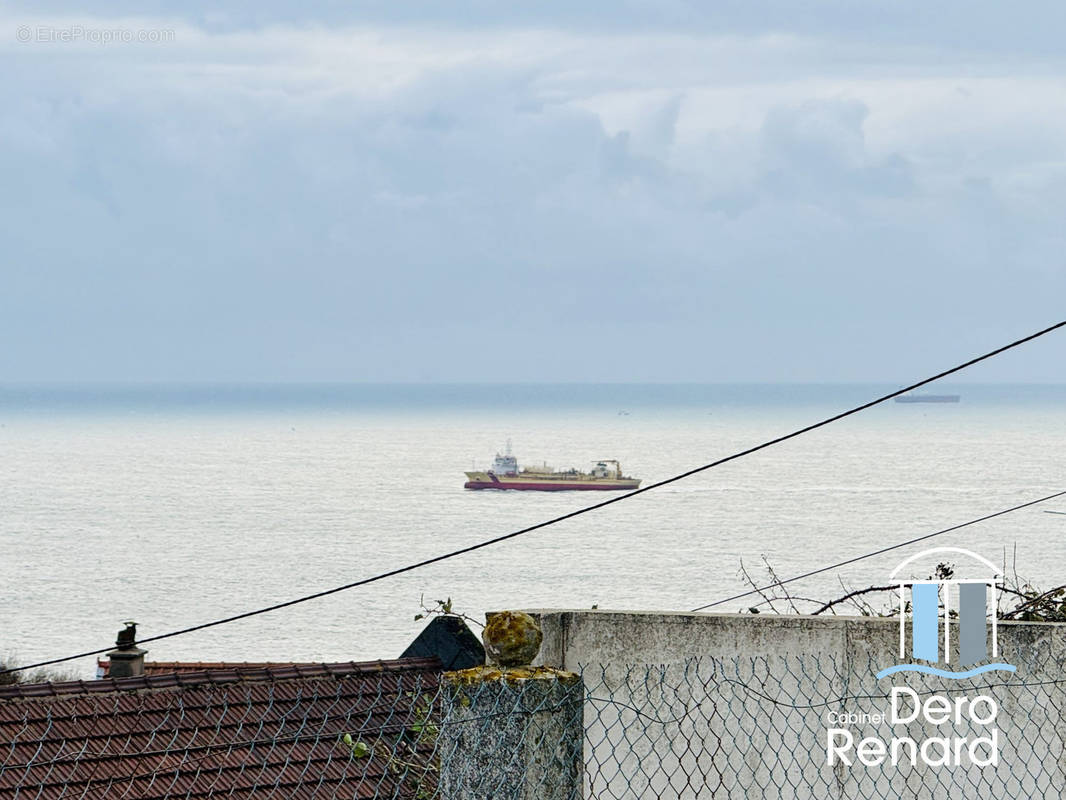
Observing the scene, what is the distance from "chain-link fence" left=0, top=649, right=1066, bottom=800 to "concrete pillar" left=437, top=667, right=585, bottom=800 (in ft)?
4.98

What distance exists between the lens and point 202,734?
639 cm

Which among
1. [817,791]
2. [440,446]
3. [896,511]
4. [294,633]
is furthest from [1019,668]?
[440,446]

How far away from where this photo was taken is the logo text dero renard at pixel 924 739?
5.59m

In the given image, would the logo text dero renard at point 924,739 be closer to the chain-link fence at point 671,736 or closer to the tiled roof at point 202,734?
the chain-link fence at point 671,736

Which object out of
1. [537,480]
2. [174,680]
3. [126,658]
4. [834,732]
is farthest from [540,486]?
[834,732]

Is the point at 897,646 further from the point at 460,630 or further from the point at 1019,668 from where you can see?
the point at 460,630

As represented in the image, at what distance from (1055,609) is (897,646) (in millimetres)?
1444

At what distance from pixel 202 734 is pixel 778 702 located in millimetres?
2586

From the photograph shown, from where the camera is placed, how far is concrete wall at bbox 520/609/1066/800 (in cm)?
552

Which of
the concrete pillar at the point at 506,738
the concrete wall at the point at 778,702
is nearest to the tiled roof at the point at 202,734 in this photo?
the concrete wall at the point at 778,702

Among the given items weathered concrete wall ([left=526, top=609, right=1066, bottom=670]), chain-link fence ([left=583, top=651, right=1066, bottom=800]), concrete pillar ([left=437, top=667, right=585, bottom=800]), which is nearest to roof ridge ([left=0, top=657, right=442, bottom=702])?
weathered concrete wall ([left=526, top=609, right=1066, bottom=670])

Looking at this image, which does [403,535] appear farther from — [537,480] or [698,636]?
[698,636]

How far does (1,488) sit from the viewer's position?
114 m

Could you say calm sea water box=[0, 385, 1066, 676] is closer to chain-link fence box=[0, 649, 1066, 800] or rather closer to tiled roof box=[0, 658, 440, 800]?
chain-link fence box=[0, 649, 1066, 800]
